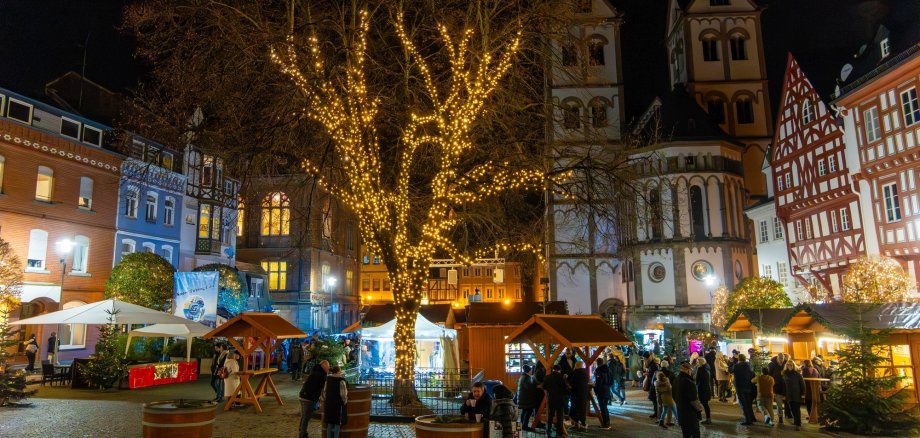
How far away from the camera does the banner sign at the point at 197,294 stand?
25953mm

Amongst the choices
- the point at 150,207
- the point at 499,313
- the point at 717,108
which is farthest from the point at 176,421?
the point at 717,108

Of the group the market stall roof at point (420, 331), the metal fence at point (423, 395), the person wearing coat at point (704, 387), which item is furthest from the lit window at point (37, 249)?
the person wearing coat at point (704, 387)

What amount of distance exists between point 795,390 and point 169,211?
32.0 metres

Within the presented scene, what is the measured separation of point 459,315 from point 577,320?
1742 cm

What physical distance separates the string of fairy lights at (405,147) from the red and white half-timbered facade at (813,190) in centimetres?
1896

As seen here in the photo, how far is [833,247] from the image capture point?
29.6 m

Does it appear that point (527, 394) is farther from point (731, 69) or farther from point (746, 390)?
point (731, 69)

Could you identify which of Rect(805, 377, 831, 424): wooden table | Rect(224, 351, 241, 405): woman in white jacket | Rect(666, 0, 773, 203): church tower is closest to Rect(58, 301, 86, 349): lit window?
Rect(224, 351, 241, 405): woman in white jacket

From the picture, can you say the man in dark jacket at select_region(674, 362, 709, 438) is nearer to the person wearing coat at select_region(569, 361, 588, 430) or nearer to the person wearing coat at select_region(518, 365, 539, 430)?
the person wearing coat at select_region(569, 361, 588, 430)

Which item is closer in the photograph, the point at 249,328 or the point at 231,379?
the point at 231,379

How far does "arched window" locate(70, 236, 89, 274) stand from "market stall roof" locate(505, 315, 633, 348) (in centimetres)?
2337

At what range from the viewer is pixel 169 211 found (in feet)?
119

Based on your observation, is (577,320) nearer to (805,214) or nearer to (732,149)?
(805,214)

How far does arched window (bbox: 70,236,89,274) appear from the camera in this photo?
98.2ft
